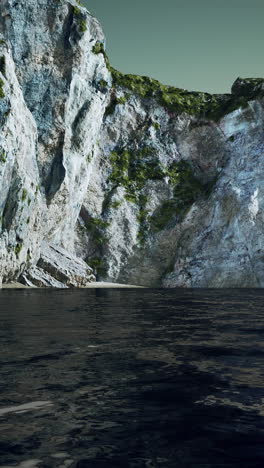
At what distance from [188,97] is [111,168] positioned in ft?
74.1

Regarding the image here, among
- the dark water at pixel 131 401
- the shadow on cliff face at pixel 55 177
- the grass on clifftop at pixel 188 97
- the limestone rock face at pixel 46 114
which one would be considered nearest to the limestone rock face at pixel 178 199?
the grass on clifftop at pixel 188 97

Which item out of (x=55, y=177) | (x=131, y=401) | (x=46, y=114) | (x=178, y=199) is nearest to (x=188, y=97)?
(x=178, y=199)

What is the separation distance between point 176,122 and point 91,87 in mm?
20556

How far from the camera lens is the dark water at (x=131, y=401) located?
13.8ft

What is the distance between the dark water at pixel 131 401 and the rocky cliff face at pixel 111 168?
37.0 meters

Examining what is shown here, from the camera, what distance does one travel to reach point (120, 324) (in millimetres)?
14453

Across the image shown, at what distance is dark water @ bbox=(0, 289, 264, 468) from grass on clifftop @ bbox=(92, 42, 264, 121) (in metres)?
71.6

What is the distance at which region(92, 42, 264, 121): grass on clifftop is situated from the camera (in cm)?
7738

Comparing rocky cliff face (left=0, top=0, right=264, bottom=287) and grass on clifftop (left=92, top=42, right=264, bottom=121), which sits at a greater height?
grass on clifftop (left=92, top=42, right=264, bottom=121)

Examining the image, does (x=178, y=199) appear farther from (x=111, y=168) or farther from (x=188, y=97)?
(x=188, y=97)

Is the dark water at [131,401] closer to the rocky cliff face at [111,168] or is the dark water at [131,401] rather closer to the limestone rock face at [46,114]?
the rocky cliff face at [111,168]

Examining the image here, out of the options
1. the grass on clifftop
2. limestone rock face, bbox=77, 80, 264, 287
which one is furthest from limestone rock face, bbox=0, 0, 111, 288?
the grass on clifftop

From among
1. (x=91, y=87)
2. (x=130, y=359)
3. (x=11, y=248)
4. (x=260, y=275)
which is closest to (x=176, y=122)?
(x=91, y=87)

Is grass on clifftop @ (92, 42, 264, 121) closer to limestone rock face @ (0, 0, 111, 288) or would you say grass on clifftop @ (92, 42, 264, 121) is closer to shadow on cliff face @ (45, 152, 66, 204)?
limestone rock face @ (0, 0, 111, 288)
